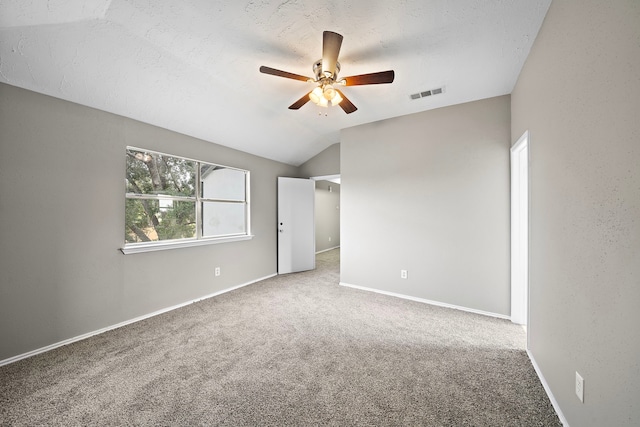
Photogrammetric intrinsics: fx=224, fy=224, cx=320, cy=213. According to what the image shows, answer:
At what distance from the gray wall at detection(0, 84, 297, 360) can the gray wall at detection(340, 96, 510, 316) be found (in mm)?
2753

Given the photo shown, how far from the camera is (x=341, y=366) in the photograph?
1.85 metres

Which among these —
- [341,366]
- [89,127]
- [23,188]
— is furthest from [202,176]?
[341,366]

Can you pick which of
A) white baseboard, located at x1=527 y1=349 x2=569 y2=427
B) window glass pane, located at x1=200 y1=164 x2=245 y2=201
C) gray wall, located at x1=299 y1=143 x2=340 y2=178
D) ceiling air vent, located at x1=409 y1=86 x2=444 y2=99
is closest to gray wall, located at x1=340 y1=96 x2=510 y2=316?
Answer: ceiling air vent, located at x1=409 y1=86 x2=444 y2=99

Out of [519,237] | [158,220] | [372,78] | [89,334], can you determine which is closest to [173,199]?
[158,220]

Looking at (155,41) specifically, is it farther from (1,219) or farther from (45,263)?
(45,263)

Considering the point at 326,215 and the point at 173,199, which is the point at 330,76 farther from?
the point at 326,215

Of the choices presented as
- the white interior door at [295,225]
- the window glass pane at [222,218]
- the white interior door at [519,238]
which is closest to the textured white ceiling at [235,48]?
the white interior door at [519,238]

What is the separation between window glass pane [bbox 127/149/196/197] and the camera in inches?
107

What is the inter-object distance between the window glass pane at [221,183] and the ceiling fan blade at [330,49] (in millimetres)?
2497

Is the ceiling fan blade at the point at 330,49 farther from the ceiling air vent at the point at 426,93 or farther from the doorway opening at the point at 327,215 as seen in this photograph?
the doorway opening at the point at 327,215

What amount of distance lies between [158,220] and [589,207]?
3933 mm

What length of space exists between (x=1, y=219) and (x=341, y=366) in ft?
10.1

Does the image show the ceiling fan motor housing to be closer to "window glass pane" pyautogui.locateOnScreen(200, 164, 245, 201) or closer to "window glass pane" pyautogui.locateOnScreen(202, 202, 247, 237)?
"window glass pane" pyautogui.locateOnScreen(200, 164, 245, 201)

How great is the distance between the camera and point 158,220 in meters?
2.95
